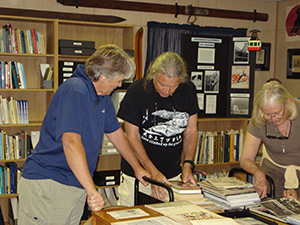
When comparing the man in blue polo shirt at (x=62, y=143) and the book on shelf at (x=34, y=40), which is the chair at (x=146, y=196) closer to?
the man in blue polo shirt at (x=62, y=143)

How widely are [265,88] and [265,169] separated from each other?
2.01 feet

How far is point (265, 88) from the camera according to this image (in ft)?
7.54

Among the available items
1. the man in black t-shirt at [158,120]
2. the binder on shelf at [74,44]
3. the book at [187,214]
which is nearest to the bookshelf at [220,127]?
the binder on shelf at [74,44]

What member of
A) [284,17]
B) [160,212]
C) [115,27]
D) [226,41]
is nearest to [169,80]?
[160,212]

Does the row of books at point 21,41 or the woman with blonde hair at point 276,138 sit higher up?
the row of books at point 21,41

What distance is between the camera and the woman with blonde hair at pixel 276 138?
7.39 ft

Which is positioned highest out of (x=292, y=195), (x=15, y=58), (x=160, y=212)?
(x=15, y=58)

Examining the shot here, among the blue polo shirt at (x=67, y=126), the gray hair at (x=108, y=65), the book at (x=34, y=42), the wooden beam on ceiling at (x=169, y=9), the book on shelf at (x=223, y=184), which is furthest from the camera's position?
the wooden beam on ceiling at (x=169, y=9)

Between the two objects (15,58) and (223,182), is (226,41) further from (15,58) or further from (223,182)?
(223,182)

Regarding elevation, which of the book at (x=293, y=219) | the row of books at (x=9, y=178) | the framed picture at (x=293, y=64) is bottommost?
the row of books at (x=9, y=178)

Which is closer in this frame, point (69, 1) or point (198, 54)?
point (69, 1)

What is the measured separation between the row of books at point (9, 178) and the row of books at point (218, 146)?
2148 mm

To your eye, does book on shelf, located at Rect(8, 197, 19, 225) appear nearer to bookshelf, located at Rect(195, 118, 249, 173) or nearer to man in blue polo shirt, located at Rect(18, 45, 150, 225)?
man in blue polo shirt, located at Rect(18, 45, 150, 225)

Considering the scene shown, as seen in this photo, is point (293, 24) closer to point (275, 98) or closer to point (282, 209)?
point (275, 98)
